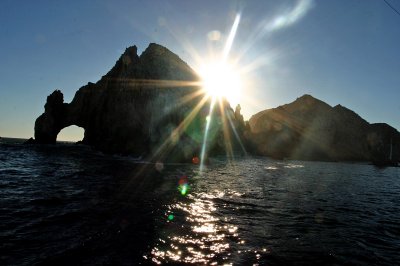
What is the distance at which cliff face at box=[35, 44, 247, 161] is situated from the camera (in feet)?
188

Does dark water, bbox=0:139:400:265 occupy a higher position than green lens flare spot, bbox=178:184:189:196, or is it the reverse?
green lens flare spot, bbox=178:184:189:196

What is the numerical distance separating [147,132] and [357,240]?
50691mm

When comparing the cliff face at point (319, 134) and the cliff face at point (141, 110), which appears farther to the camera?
the cliff face at point (319, 134)

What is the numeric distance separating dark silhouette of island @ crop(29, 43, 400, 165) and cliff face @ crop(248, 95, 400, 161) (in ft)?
1.65

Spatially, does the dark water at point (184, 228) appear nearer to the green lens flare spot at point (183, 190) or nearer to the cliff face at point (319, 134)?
the green lens flare spot at point (183, 190)

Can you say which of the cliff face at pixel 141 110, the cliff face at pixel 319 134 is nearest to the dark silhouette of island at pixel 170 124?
the cliff face at pixel 141 110

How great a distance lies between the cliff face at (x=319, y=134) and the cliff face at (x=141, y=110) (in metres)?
81.7

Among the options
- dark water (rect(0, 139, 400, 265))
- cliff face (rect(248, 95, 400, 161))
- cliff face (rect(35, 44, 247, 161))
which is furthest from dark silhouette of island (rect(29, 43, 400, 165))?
dark water (rect(0, 139, 400, 265))

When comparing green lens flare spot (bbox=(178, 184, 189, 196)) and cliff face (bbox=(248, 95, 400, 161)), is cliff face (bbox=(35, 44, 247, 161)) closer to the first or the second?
green lens flare spot (bbox=(178, 184, 189, 196))

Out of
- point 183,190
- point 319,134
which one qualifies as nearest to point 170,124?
point 183,190

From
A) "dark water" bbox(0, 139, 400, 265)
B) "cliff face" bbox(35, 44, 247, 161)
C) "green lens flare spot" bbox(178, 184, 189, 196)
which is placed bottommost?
"dark water" bbox(0, 139, 400, 265)

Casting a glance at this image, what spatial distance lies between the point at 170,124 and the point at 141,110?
10425 millimetres

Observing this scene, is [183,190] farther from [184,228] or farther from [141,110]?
[141,110]

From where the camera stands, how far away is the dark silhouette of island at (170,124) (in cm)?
5941
